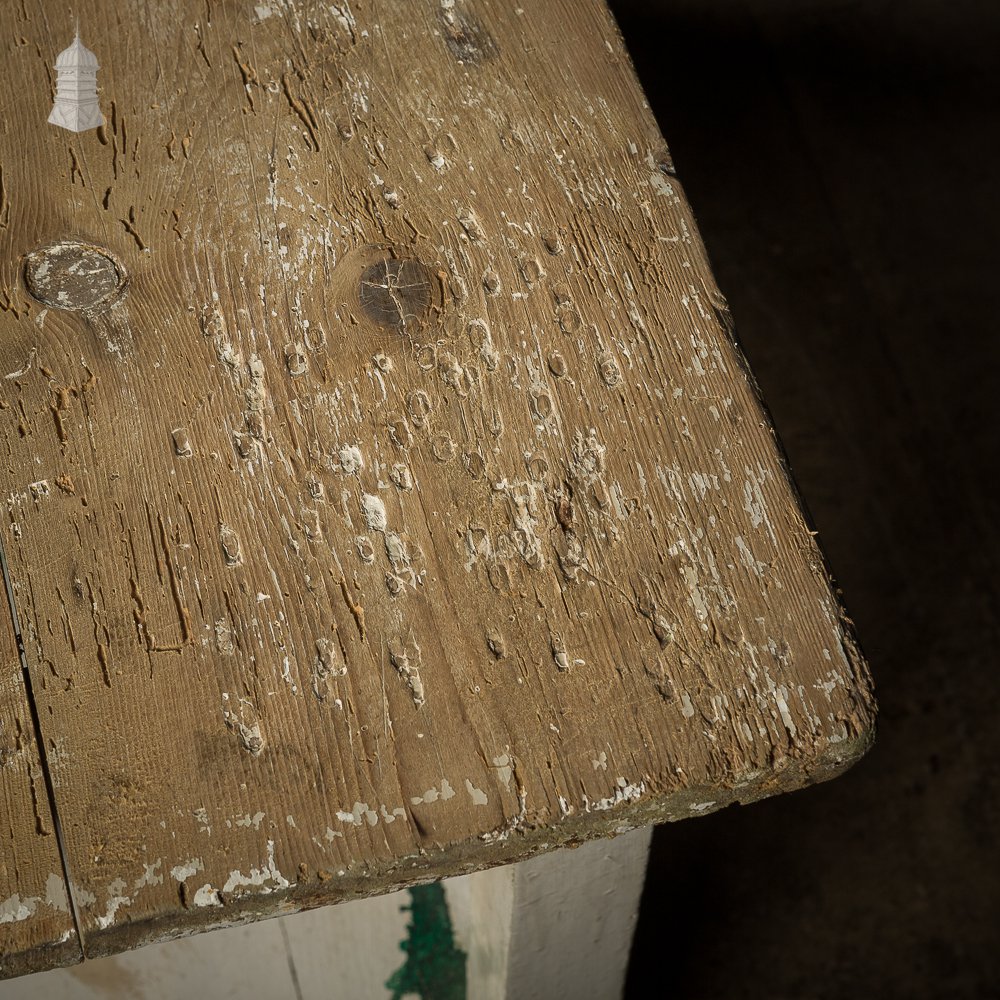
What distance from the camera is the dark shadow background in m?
1.65

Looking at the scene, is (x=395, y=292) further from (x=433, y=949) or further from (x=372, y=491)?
(x=433, y=949)

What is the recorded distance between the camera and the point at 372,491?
566 millimetres

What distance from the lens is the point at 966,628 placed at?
1824 mm

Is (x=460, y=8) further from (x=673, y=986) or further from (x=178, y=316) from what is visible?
(x=673, y=986)

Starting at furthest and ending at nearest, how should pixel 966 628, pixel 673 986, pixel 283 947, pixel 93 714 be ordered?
pixel 966 628 → pixel 673 986 → pixel 283 947 → pixel 93 714

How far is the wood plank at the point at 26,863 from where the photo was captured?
0.49 metres

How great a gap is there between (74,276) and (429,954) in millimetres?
1133

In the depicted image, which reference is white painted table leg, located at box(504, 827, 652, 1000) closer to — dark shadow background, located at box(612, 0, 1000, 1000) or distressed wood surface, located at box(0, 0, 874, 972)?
distressed wood surface, located at box(0, 0, 874, 972)

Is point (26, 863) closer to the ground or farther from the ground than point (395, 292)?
closer to the ground

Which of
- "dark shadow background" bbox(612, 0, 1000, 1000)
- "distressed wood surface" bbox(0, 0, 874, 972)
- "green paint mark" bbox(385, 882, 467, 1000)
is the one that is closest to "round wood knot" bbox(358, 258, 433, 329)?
"distressed wood surface" bbox(0, 0, 874, 972)

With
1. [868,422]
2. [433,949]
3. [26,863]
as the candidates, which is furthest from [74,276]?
[868,422]

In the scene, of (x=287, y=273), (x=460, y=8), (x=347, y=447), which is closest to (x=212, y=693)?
(x=347, y=447)

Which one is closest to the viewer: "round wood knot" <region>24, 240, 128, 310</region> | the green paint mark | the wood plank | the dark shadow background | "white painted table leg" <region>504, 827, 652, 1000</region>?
the wood plank

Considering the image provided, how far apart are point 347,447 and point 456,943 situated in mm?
1041
